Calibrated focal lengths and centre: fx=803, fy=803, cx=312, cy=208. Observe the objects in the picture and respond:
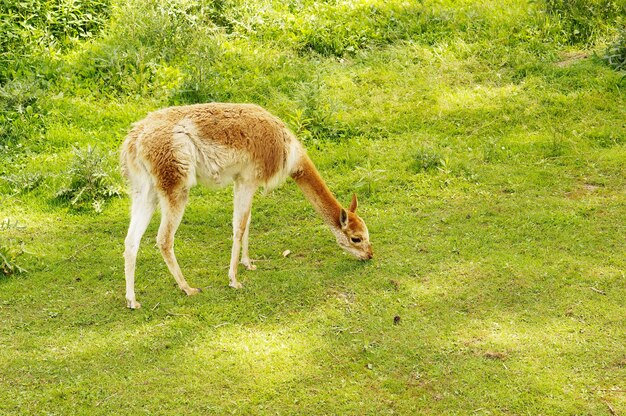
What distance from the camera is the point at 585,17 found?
12250 mm

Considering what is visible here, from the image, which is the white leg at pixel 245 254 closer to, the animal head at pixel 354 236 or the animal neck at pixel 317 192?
the animal neck at pixel 317 192

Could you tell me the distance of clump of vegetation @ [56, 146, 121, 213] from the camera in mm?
9031

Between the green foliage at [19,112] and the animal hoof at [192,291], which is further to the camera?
the green foliage at [19,112]

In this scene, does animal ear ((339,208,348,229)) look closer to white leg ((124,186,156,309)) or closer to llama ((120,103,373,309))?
llama ((120,103,373,309))

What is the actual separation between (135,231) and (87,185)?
222cm

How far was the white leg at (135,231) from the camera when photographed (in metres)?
7.07

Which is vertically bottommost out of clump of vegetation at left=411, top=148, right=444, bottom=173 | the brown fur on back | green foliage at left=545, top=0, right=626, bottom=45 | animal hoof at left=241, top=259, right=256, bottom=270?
animal hoof at left=241, top=259, right=256, bottom=270

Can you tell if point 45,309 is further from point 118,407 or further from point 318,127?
point 318,127

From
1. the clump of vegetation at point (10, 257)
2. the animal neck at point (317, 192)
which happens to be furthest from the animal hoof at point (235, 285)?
the clump of vegetation at point (10, 257)

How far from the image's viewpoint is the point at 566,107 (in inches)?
421

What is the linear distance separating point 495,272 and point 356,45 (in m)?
5.86

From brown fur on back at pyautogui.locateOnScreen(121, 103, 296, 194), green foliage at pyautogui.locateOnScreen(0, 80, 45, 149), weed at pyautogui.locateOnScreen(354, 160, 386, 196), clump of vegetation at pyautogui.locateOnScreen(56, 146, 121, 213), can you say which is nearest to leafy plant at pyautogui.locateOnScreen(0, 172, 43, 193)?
clump of vegetation at pyautogui.locateOnScreen(56, 146, 121, 213)

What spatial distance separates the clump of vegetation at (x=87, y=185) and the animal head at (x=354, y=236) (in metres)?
2.90

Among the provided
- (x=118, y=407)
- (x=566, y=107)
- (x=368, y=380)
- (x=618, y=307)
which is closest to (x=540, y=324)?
(x=618, y=307)
